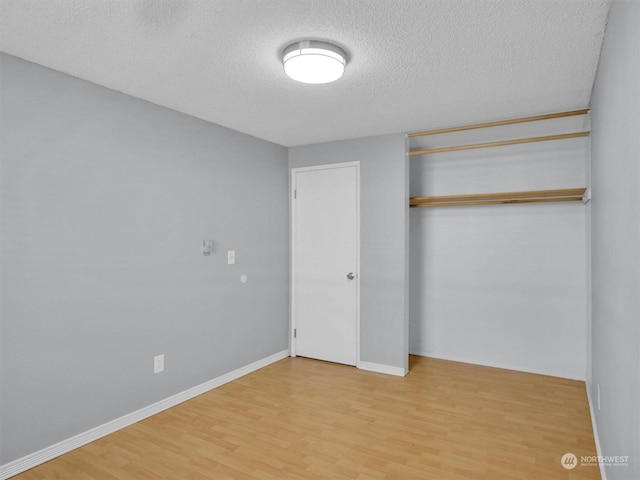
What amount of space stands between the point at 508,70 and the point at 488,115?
0.95m

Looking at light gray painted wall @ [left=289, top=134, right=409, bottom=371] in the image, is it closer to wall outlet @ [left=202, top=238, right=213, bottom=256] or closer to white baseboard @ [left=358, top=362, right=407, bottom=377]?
white baseboard @ [left=358, top=362, right=407, bottom=377]

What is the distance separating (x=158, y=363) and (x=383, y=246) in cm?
234

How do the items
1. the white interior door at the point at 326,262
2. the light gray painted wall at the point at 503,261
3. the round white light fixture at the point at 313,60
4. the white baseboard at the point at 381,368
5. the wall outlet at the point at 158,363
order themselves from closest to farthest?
the round white light fixture at the point at 313,60, the wall outlet at the point at 158,363, the light gray painted wall at the point at 503,261, the white baseboard at the point at 381,368, the white interior door at the point at 326,262

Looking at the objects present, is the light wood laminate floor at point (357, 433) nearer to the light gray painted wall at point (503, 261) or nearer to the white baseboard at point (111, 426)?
the white baseboard at point (111, 426)

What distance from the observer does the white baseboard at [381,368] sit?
4.00 m

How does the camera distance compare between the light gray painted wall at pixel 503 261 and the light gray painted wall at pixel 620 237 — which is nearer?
the light gray painted wall at pixel 620 237

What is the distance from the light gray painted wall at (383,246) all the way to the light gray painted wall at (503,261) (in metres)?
0.56

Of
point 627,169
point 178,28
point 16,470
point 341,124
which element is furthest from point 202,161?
point 627,169

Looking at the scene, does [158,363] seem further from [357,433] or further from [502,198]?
[502,198]

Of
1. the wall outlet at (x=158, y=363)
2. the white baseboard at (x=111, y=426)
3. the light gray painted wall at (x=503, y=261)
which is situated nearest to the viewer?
the white baseboard at (x=111, y=426)

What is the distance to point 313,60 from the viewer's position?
2.17 m

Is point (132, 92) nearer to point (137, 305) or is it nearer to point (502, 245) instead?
point (137, 305)

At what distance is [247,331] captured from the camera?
4.08m

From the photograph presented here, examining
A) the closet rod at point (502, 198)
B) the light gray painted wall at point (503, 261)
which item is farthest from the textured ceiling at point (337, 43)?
the light gray painted wall at point (503, 261)
